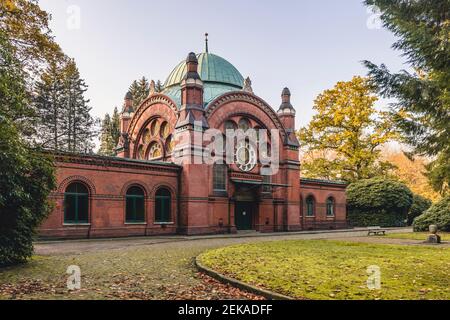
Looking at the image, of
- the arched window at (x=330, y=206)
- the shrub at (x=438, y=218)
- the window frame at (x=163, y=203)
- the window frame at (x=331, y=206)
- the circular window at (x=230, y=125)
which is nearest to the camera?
the window frame at (x=163, y=203)

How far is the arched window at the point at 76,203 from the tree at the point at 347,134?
26.0m

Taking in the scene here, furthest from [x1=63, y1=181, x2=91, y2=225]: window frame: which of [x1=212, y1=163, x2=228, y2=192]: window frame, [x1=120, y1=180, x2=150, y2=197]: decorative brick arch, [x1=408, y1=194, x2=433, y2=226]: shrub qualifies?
[x1=408, y1=194, x2=433, y2=226]: shrub

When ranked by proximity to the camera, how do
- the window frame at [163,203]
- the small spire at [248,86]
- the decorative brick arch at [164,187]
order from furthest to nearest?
the small spire at [248,86] < the window frame at [163,203] < the decorative brick arch at [164,187]

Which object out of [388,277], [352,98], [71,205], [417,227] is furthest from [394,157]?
[388,277]

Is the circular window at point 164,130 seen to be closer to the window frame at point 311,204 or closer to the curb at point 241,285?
the window frame at point 311,204

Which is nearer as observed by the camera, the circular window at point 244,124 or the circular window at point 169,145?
the circular window at point 169,145

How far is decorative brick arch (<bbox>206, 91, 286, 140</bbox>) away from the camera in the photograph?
2698cm

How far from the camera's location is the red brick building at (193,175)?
21.7 m

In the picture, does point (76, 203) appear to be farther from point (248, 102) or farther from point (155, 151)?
point (248, 102)

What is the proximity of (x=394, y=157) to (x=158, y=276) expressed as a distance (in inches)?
2089

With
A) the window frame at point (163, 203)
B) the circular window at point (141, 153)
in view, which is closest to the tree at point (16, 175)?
the window frame at point (163, 203)

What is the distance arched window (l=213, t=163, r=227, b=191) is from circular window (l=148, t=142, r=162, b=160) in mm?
4951

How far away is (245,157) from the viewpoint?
1131 inches
